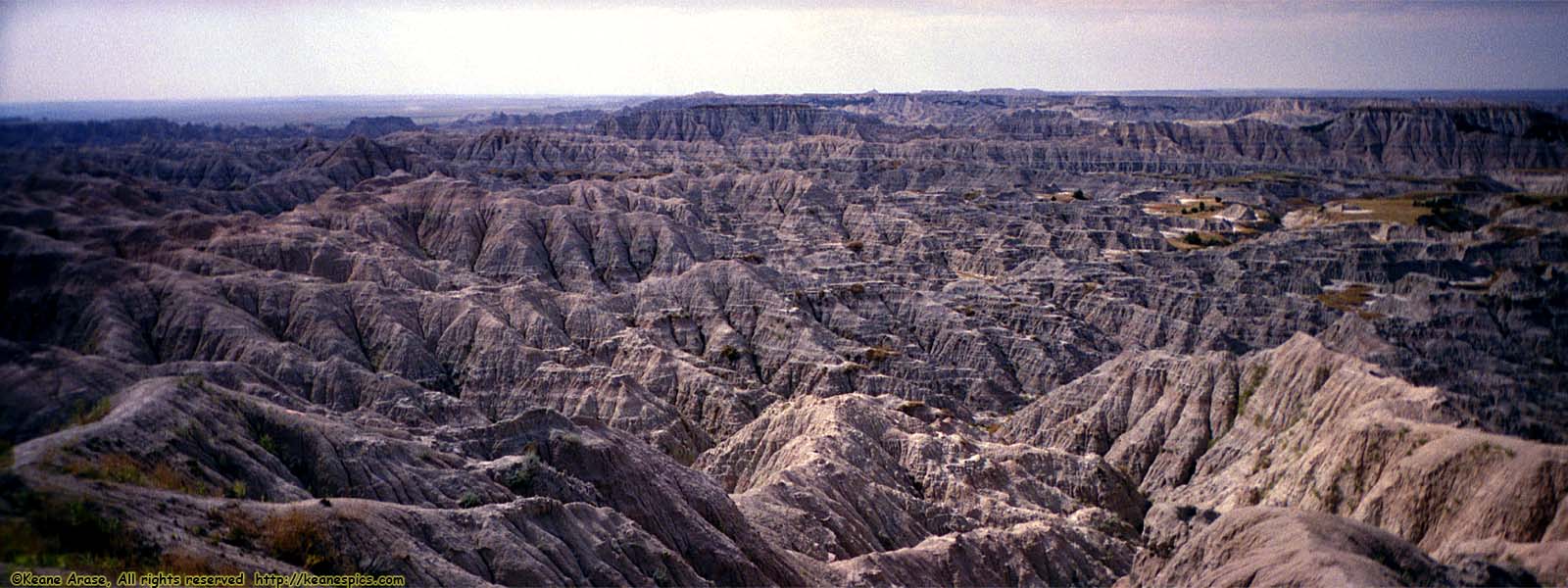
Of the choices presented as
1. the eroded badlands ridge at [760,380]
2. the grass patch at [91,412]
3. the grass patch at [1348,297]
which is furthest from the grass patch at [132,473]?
the grass patch at [1348,297]

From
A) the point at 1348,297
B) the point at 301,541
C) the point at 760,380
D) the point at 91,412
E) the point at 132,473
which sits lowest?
the point at 760,380

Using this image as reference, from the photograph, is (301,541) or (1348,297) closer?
(301,541)

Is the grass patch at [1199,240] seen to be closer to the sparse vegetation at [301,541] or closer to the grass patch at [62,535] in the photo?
the sparse vegetation at [301,541]

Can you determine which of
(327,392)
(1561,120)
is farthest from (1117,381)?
(1561,120)

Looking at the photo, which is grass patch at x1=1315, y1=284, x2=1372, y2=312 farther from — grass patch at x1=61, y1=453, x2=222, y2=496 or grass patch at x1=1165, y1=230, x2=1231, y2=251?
grass patch at x1=61, y1=453, x2=222, y2=496

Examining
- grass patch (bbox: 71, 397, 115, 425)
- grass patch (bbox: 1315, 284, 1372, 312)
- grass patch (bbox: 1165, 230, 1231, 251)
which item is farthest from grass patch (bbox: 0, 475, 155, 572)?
grass patch (bbox: 1165, 230, 1231, 251)

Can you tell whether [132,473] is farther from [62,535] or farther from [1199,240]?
[1199,240]

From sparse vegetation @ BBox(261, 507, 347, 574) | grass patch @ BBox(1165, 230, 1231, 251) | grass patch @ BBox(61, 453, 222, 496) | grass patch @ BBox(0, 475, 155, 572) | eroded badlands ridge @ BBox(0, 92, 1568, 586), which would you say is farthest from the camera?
grass patch @ BBox(1165, 230, 1231, 251)

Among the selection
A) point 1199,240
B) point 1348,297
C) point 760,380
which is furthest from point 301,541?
point 1199,240
